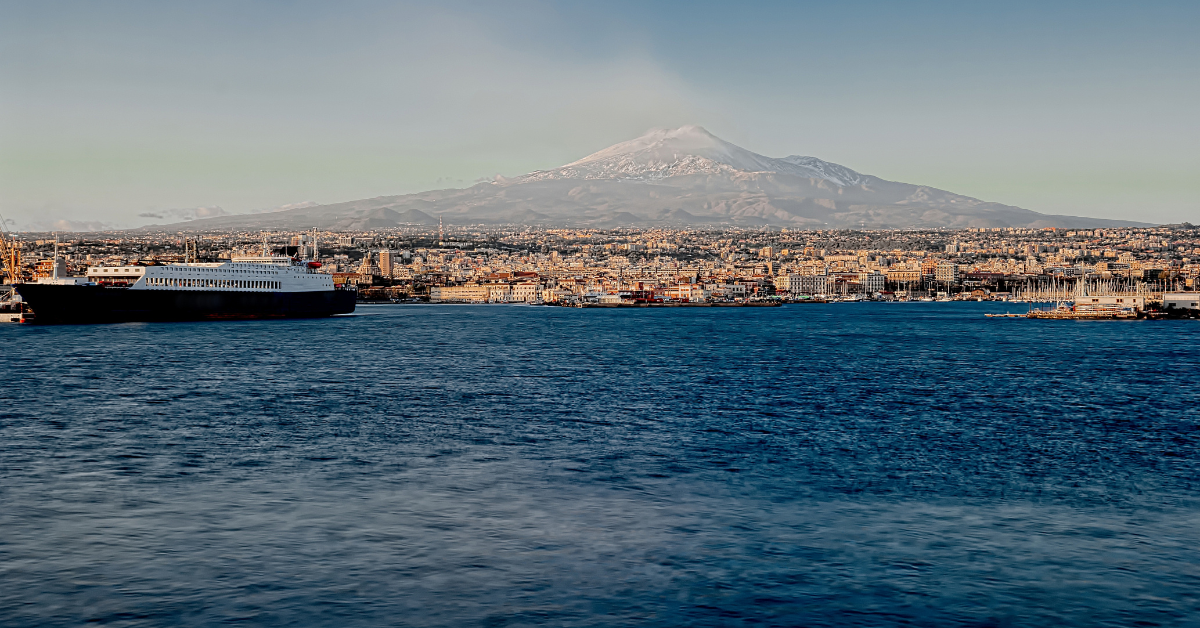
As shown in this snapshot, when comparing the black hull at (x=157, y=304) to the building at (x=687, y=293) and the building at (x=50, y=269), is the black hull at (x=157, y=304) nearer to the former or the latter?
the building at (x=50, y=269)

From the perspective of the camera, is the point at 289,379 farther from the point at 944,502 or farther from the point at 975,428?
the point at 944,502

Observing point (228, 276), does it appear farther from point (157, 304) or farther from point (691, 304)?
point (691, 304)

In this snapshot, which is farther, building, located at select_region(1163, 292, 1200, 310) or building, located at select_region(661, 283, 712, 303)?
building, located at select_region(661, 283, 712, 303)

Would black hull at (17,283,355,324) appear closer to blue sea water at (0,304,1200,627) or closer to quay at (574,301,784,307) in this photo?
blue sea water at (0,304,1200,627)

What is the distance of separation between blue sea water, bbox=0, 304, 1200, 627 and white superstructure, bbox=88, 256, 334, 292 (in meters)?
51.4

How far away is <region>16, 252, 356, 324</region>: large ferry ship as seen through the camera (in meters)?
76.0

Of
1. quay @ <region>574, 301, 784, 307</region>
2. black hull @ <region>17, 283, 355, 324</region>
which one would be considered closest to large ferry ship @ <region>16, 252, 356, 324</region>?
black hull @ <region>17, 283, 355, 324</region>

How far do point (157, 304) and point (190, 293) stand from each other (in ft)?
11.7

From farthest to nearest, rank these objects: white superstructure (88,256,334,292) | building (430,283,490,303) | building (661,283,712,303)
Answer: building (430,283,490,303)
building (661,283,712,303)
white superstructure (88,256,334,292)

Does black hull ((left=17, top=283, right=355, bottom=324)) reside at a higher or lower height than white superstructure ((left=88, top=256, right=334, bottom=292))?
lower

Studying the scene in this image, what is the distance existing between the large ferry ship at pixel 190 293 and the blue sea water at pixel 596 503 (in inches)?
1828

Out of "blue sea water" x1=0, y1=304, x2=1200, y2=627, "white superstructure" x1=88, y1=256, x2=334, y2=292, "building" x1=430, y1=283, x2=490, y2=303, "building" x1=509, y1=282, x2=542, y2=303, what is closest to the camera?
"blue sea water" x1=0, y1=304, x2=1200, y2=627

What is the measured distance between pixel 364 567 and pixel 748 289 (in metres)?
191

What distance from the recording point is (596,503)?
1504 centimetres
